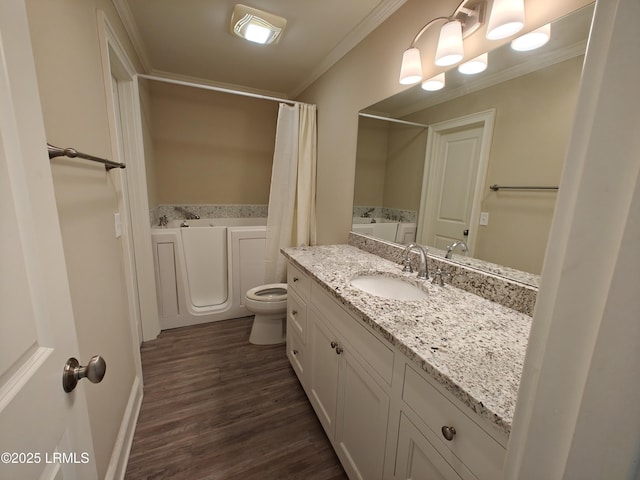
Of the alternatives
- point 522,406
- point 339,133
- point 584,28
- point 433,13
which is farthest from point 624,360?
point 339,133

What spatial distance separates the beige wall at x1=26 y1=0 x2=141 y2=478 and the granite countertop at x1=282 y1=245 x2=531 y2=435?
919 millimetres

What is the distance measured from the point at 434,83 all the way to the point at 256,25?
1226 mm

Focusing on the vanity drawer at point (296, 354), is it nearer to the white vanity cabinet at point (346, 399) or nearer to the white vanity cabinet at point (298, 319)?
the white vanity cabinet at point (298, 319)

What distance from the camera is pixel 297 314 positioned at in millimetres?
1699

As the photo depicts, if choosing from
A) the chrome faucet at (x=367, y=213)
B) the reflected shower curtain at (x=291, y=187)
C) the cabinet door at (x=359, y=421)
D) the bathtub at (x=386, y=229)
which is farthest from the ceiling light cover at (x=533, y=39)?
the reflected shower curtain at (x=291, y=187)

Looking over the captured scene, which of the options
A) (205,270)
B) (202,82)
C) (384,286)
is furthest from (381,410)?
(202,82)

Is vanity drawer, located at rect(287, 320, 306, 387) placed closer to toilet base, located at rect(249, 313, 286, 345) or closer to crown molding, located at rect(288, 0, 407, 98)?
toilet base, located at rect(249, 313, 286, 345)

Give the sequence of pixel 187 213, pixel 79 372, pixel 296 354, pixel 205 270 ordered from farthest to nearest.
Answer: pixel 187 213 → pixel 205 270 → pixel 296 354 → pixel 79 372

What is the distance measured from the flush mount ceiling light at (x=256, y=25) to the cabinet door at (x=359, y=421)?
196cm

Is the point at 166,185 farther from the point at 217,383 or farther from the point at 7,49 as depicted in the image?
the point at 7,49

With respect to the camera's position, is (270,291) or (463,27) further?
(270,291)

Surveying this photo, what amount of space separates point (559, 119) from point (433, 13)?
32.2 inches

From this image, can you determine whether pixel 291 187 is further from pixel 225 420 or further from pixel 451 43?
pixel 225 420

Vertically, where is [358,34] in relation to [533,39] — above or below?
above
